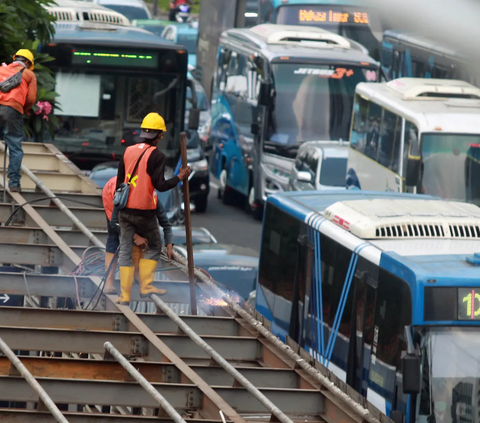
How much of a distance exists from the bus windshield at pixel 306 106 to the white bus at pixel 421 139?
11.7 feet

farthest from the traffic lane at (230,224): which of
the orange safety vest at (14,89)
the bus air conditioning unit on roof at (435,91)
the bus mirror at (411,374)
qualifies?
the bus mirror at (411,374)

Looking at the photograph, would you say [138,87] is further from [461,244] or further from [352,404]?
[352,404]

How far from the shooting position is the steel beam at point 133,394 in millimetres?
7398

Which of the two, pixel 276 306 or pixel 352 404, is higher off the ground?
pixel 352 404

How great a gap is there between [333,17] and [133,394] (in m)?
25.6

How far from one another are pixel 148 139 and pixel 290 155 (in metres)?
16.1

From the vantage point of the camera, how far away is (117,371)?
7.96 metres

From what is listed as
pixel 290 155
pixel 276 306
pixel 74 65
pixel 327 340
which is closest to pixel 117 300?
pixel 327 340

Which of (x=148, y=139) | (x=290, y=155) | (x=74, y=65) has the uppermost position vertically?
(x=148, y=139)

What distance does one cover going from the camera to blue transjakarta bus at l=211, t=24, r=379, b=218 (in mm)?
25047

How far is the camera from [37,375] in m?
8.00

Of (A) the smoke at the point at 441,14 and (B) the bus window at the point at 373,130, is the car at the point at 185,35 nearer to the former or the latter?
(B) the bus window at the point at 373,130

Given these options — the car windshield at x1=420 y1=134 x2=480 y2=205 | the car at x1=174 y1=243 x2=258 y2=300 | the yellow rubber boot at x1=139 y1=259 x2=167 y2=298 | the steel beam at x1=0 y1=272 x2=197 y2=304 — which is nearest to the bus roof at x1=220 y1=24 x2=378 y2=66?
the car windshield at x1=420 y1=134 x2=480 y2=205

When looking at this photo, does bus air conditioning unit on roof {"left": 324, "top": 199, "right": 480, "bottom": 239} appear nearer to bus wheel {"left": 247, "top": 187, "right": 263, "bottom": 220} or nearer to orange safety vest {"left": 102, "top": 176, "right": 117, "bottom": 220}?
orange safety vest {"left": 102, "top": 176, "right": 117, "bottom": 220}
